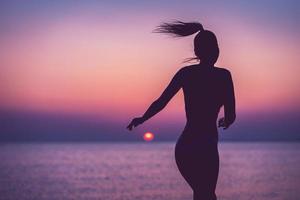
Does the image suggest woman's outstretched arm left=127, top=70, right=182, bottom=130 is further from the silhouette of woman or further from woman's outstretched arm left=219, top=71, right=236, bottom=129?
woman's outstretched arm left=219, top=71, right=236, bottom=129

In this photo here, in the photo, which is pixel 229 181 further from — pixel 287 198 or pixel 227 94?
pixel 227 94

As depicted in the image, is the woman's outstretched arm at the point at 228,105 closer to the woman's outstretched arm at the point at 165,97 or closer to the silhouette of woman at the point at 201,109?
the silhouette of woman at the point at 201,109

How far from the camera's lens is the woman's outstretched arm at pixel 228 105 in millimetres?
5438

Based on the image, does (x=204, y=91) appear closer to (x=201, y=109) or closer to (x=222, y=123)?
(x=201, y=109)

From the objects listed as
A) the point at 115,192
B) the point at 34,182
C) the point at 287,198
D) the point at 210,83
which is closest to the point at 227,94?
the point at 210,83

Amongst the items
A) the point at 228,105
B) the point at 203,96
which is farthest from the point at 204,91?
the point at 228,105

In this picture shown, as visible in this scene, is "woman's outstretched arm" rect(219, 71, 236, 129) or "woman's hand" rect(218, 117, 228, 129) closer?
"woman's outstretched arm" rect(219, 71, 236, 129)

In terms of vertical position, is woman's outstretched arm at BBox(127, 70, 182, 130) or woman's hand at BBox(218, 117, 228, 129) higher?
woman's outstretched arm at BBox(127, 70, 182, 130)

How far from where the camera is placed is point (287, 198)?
6794 cm

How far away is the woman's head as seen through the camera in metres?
5.37

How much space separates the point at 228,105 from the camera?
5.50 metres

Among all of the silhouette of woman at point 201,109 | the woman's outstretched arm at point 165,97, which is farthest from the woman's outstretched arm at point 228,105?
the woman's outstretched arm at point 165,97

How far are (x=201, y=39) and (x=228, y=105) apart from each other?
609mm

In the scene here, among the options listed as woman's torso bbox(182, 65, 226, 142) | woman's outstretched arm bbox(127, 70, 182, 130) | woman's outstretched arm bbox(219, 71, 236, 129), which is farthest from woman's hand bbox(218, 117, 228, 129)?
woman's outstretched arm bbox(127, 70, 182, 130)
